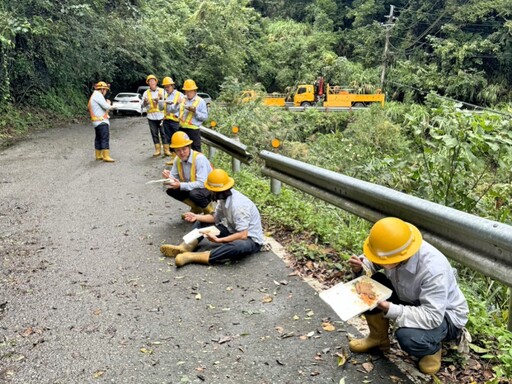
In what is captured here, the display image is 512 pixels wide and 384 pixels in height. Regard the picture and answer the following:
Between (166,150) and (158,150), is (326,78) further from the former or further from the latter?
(166,150)

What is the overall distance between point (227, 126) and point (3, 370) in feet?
31.8

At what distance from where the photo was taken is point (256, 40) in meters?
48.8

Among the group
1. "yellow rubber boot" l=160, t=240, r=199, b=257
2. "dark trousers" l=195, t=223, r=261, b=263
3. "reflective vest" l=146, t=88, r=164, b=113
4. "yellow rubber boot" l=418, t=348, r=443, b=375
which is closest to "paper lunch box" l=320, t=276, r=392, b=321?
"yellow rubber boot" l=418, t=348, r=443, b=375

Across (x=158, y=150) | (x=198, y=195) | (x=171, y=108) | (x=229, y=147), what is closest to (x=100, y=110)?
(x=158, y=150)

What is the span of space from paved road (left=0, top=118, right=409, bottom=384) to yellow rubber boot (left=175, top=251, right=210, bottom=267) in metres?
0.07

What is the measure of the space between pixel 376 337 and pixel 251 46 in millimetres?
46005

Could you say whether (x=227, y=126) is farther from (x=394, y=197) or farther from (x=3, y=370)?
(x=3, y=370)

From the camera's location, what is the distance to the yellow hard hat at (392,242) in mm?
2916

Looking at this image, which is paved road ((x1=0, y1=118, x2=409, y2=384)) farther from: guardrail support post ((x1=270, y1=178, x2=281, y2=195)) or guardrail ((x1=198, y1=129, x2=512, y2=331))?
guardrail support post ((x1=270, y1=178, x2=281, y2=195))

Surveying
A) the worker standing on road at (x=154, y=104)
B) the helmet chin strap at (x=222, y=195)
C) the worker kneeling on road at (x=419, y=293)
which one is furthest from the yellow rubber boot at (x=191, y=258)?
the worker standing on road at (x=154, y=104)

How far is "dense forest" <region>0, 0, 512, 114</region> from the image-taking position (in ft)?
58.1

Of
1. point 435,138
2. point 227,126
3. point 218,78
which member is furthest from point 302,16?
point 435,138

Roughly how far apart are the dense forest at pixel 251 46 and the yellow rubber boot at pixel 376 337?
13298mm

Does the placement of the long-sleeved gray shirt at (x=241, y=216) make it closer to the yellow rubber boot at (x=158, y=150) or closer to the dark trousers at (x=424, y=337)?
the dark trousers at (x=424, y=337)
